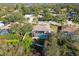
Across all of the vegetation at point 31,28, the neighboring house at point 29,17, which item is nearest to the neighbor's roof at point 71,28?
the vegetation at point 31,28

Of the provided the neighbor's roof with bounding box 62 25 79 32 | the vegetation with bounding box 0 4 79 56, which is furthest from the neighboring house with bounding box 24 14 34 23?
the neighbor's roof with bounding box 62 25 79 32

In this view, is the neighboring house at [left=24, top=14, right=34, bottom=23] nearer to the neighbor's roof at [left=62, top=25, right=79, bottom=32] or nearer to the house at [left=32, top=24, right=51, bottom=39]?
the house at [left=32, top=24, right=51, bottom=39]

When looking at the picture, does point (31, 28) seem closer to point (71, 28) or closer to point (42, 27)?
point (42, 27)

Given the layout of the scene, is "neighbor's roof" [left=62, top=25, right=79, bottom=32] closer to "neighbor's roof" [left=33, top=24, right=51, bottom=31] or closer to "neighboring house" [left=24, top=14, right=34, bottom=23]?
"neighbor's roof" [left=33, top=24, right=51, bottom=31]

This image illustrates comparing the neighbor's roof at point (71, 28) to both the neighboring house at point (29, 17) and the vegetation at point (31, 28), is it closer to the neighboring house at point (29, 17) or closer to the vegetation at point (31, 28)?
the vegetation at point (31, 28)

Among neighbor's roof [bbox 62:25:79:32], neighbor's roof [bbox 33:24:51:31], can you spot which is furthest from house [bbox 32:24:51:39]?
neighbor's roof [bbox 62:25:79:32]

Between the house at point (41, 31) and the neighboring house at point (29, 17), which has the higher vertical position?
the neighboring house at point (29, 17)

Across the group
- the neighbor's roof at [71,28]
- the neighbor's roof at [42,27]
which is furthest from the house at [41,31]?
the neighbor's roof at [71,28]

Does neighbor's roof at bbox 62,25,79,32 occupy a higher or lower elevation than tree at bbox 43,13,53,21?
Answer: lower
